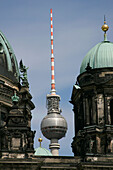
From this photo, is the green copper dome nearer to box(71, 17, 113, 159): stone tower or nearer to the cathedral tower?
box(71, 17, 113, 159): stone tower

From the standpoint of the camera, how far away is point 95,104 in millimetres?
72188

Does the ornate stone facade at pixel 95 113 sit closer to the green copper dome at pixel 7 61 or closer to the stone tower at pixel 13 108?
the stone tower at pixel 13 108

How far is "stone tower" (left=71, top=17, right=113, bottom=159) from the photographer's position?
70688 mm

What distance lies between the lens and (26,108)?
82.0m

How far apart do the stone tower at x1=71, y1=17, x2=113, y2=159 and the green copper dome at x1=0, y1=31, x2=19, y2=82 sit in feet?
32.8

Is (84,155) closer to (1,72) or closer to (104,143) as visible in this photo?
(104,143)

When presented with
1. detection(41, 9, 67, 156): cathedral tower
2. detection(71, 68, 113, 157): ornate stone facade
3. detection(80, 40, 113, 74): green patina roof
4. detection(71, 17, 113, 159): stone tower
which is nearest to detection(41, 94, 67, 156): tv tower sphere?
detection(41, 9, 67, 156): cathedral tower

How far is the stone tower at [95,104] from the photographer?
232ft

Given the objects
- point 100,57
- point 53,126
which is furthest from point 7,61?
point 53,126

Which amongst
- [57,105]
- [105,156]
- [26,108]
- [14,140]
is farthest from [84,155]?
[57,105]

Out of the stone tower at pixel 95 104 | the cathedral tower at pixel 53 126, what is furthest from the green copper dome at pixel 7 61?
the cathedral tower at pixel 53 126

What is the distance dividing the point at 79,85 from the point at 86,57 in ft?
10.7

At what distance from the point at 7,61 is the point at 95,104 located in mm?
15401

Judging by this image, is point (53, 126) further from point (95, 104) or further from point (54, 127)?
point (95, 104)
